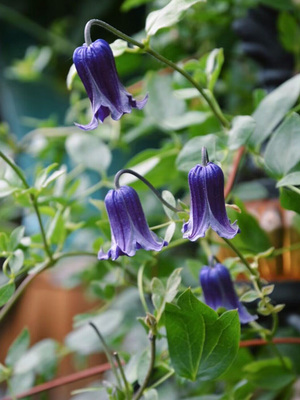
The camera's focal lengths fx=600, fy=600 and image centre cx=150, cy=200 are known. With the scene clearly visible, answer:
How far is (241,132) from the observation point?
0.51m

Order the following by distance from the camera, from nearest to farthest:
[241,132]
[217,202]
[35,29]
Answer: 1. [217,202]
2. [241,132]
3. [35,29]

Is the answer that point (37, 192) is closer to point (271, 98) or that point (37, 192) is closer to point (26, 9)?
point (271, 98)

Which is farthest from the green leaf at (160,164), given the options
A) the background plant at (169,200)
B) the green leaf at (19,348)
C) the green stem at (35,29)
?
the green stem at (35,29)

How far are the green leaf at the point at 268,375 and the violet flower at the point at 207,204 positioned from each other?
0.69ft

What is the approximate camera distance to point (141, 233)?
0.44 meters

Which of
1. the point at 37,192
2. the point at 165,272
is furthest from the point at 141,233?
the point at 165,272

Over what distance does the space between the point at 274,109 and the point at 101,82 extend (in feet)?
0.68

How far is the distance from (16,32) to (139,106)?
919 millimetres

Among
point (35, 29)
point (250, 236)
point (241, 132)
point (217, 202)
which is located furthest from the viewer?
point (35, 29)

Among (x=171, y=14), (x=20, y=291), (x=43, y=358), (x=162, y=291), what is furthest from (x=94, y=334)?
(x=171, y=14)

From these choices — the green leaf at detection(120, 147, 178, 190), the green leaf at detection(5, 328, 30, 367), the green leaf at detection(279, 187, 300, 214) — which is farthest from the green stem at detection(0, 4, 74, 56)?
the green leaf at detection(279, 187, 300, 214)

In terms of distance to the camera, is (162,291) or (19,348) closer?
(162,291)

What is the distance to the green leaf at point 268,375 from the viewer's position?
0.57 metres

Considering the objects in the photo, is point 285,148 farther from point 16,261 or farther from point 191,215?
point 16,261
